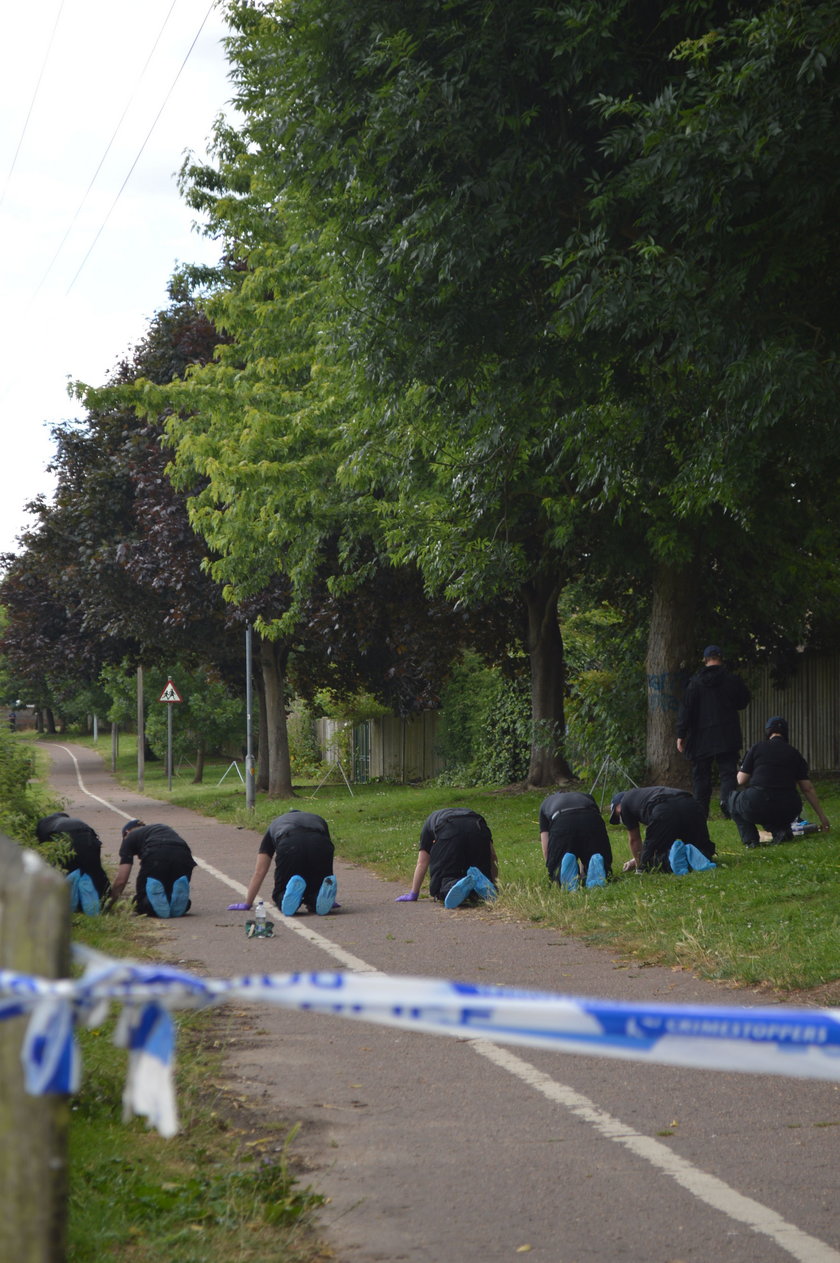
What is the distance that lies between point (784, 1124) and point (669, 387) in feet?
27.3

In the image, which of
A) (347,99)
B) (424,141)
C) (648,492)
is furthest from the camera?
(648,492)

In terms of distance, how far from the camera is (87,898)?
12.0m

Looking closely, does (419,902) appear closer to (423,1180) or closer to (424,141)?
(424,141)

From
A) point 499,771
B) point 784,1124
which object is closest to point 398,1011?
point 784,1124

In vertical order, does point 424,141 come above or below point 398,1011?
above

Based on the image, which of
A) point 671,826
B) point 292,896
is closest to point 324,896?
point 292,896

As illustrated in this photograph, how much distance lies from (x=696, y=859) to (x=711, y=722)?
2565mm

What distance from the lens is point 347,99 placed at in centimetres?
1197

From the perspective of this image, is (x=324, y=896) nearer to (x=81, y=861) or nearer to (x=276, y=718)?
(x=81, y=861)

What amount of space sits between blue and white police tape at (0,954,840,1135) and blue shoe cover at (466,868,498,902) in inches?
396

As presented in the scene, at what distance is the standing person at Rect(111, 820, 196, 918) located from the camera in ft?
41.1

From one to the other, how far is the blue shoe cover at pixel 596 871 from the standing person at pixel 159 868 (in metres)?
3.56

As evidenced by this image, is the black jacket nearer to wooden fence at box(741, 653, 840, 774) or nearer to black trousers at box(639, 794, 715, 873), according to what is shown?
black trousers at box(639, 794, 715, 873)

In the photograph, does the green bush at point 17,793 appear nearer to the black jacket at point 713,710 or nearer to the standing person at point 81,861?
the standing person at point 81,861
